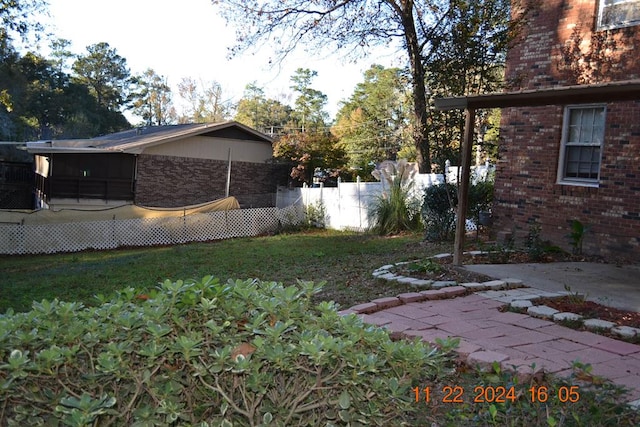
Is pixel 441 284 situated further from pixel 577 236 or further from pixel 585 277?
pixel 577 236

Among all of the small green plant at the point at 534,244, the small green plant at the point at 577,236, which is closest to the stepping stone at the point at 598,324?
the small green plant at the point at 534,244

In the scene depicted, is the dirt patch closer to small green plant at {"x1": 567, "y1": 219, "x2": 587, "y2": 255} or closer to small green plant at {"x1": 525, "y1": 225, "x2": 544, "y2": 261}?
small green plant at {"x1": 525, "y1": 225, "x2": 544, "y2": 261}

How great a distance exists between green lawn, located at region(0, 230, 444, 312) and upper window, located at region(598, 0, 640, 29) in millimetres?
4595

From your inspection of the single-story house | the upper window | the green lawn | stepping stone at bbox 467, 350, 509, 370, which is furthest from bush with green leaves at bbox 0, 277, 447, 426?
the single-story house

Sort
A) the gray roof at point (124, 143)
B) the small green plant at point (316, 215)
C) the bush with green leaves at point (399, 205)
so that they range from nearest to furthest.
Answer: the bush with green leaves at point (399, 205) → the gray roof at point (124, 143) → the small green plant at point (316, 215)

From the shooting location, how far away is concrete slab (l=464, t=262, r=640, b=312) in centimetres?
606

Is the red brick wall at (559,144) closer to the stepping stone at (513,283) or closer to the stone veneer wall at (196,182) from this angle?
the stepping stone at (513,283)

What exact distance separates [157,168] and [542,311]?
17675mm

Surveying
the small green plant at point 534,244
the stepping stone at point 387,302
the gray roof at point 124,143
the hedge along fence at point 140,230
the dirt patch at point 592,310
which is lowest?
the hedge along fence at point 140,230

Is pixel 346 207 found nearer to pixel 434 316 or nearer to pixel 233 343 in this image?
pixel 434 316

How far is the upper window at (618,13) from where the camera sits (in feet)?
29.2

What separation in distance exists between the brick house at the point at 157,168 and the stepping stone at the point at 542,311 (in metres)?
16.6

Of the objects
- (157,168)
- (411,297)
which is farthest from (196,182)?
(411,297)

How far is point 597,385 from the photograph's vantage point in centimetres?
341
